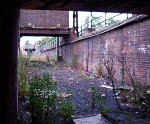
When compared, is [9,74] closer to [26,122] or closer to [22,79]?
[26,122]

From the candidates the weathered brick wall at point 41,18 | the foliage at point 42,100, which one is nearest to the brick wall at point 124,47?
the weathered brick wall at point 41,18

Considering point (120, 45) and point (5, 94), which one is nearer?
point (5, 94)

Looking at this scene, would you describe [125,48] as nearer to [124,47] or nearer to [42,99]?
[124,47]

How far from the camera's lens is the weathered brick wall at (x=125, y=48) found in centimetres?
977

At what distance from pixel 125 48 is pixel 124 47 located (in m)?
0.13

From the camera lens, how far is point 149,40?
9.38m

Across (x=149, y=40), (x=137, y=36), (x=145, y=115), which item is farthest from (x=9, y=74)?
(x=137, y=36)

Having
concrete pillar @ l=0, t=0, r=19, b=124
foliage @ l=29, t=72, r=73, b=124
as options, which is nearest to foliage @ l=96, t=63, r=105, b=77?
foliage @ l=29, t=72, r=73, b=124

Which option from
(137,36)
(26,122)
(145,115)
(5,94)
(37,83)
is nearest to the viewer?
(5,94)

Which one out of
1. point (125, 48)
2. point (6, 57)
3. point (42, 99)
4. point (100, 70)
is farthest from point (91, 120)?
point (100, 70)

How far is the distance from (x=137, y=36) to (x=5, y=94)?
301 inches

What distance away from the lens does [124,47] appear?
1180 centimetres

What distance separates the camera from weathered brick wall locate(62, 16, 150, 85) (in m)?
9.77

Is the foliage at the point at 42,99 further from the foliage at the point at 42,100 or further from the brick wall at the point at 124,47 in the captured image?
the brick wall at the point at 124,47
